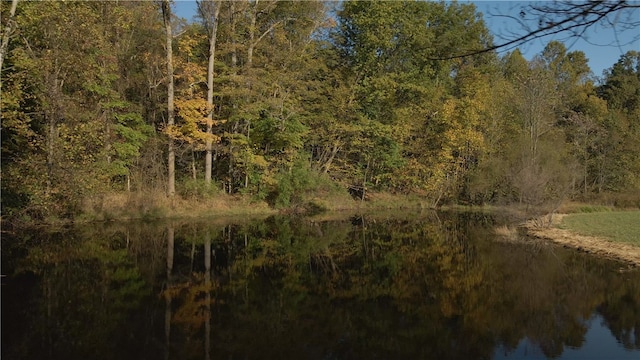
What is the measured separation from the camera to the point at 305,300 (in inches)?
378

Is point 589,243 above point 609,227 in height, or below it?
below

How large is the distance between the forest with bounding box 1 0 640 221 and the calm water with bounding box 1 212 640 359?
4942mm

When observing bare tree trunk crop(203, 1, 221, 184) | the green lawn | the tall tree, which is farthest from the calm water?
the tall tree

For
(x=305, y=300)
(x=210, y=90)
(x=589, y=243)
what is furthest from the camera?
(x=210, y=90)

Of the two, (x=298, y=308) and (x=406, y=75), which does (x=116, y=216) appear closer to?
(x=298, y=308)

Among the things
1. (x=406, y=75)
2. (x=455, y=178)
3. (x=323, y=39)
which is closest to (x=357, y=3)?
(x=323, y=39)

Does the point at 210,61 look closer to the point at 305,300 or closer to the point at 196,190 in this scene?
the point at 196,190

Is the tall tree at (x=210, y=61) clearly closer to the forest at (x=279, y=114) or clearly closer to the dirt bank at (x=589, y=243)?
the forest at (x=279, y=114)

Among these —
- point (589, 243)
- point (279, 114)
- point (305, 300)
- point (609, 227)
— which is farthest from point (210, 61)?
point (609, 227)

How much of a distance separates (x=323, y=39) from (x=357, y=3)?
3.52m

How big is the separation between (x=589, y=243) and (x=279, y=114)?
1742 centimetres

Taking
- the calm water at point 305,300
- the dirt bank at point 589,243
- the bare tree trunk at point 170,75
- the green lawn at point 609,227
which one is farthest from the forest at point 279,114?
the calm water at point 305,300

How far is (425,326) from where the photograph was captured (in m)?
8.16

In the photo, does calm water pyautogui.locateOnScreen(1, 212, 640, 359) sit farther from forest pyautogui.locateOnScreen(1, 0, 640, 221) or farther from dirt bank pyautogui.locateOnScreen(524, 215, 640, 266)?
forest pyautogui.locateOnScreen(1, 0, 640, 221)
